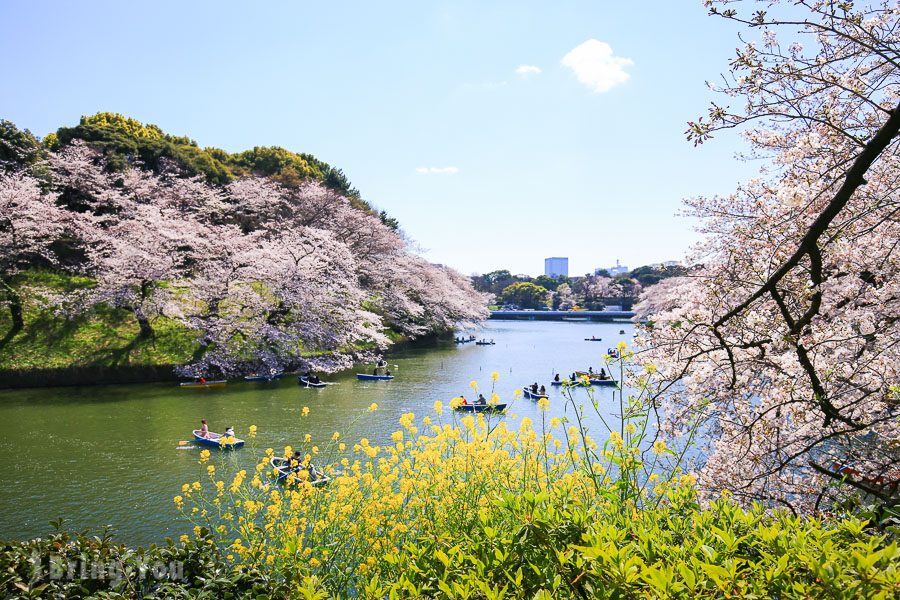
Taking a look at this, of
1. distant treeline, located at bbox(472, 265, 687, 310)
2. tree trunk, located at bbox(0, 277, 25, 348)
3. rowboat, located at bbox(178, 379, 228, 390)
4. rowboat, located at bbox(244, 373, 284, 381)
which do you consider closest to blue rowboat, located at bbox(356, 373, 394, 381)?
rowboat, located at bbox(244, 373, 284, 381)

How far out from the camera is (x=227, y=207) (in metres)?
33.6

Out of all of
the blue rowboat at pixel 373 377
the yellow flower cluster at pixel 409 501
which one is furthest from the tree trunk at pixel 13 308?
the yellow flower cluster at pixel 409 501

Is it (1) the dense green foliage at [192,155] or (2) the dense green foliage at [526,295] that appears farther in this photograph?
(2) the dense green foliage at [526,295]

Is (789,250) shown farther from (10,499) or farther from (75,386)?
(75,386)

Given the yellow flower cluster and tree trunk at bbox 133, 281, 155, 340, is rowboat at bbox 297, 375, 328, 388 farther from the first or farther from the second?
the yellow flower cluster

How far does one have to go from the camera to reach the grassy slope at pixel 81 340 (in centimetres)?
2072

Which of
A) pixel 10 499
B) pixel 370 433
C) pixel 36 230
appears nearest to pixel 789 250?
pixel 370 433

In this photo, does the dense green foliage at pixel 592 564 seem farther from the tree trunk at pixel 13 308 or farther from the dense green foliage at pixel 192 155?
the dense green foliage at pixel 192 155

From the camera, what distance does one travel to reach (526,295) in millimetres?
96125

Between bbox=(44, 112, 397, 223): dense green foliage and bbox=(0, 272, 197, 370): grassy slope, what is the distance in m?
12.6

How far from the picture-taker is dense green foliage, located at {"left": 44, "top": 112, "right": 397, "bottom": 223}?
33.6m

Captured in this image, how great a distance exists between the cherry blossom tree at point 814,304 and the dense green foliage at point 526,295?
294 ft

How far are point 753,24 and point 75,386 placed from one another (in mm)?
24319

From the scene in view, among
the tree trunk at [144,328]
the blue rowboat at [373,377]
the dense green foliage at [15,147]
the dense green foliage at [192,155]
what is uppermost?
the dense green foliage at [192,155]
